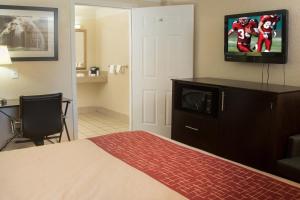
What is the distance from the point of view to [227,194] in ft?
5.48

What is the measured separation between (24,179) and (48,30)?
3043 millimetres

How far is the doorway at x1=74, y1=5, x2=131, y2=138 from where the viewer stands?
641 cm

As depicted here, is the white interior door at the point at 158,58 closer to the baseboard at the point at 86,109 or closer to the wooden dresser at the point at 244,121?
the wooden dresser at the point at 244,121

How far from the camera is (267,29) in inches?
147

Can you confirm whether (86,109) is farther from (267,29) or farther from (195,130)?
(267,29)

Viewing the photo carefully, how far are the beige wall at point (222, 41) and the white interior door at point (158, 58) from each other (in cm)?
14

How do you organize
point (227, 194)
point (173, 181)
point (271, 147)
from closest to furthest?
1. point (227, 194)
2. point (173, 181)
3. point (271, 147)

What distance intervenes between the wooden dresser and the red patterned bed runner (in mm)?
1204

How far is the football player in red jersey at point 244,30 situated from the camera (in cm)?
390

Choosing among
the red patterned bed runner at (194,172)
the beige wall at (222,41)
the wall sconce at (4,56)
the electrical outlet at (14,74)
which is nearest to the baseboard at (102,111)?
the beige wall at (222,41)

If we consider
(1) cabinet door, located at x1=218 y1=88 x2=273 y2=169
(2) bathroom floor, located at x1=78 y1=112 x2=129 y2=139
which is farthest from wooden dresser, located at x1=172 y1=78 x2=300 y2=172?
(2) bathroom floor, located at x1=78 y1=112 x2=129 y2=139

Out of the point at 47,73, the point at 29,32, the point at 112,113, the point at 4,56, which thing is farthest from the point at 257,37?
the point at 112,113

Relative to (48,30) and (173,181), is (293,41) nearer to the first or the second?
(173,181)

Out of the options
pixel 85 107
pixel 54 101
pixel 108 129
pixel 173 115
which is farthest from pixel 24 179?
pixel 85 107
